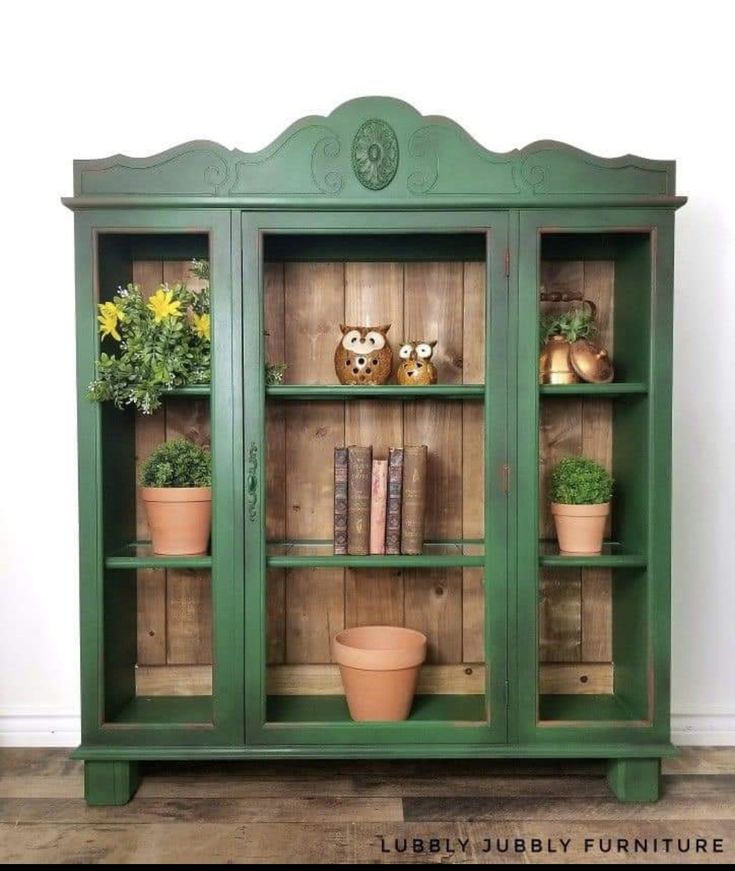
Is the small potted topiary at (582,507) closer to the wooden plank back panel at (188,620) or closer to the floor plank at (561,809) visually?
the floor plank at (561,809)

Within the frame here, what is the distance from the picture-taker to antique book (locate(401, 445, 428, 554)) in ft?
8.10

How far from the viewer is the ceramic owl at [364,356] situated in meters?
2.49

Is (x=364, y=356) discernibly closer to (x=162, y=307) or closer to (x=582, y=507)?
(x=162, y=307)

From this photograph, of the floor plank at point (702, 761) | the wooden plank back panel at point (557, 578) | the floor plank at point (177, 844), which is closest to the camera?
the floor plank at point (177, 844)

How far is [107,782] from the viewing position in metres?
2.39

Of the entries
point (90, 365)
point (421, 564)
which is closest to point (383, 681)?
point (421, 564)

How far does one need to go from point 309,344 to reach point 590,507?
37.3 inches

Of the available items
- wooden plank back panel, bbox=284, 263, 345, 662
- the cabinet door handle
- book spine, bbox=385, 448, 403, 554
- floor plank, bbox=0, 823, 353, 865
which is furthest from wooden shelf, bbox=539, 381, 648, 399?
floor plank, bbox=0, 823, 353, 865

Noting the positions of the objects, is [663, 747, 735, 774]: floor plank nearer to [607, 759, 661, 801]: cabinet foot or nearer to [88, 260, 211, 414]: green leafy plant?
[607, 759, 661, 801]: cabinet foot

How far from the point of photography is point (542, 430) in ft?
9.02

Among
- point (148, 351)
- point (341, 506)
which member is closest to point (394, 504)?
point (341, 506)

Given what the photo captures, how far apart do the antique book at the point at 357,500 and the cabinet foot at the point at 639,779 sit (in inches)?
35.3

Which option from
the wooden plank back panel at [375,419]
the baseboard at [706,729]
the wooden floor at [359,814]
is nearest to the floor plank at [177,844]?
the wooden floor at [359,814]

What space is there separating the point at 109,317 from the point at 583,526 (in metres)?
1.38
